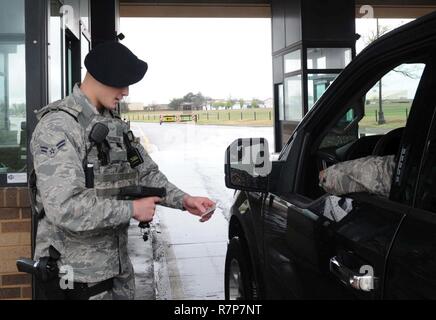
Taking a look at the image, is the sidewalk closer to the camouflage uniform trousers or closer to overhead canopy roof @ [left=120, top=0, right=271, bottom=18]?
the camouflage uniform trousers

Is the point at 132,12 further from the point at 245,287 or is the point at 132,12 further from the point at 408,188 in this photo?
the point at 408,188

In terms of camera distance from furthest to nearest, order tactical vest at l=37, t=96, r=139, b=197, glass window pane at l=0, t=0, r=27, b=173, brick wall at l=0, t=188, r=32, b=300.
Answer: glass window pane at l=0, t=0, r=27, b=173, brick wall at l=0, t=188, r=32, b=300, tactical vest at l=37, t=96, r=139, b=197

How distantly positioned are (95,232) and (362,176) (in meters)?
1.05

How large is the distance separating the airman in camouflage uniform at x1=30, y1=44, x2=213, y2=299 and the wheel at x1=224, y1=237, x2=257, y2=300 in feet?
1.95

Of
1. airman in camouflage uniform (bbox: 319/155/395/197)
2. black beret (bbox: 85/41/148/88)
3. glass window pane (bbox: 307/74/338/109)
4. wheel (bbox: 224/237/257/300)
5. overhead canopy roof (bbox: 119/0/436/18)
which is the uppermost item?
overhead canopy roof (bbox: 119/0/436/18)

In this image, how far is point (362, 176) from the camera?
1905mm

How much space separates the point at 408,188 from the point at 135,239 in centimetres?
550

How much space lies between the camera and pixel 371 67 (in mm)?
1954

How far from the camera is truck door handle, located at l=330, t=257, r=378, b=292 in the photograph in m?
1.49

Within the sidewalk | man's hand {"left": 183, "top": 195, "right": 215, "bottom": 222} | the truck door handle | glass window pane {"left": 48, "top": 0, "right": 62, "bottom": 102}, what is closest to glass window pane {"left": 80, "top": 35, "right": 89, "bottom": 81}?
glass window pane {"left": 48, "top": 0, "right": 62, "bottom": 102}

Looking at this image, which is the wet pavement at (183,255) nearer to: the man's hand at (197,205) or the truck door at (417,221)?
the man's hand at (197,205)

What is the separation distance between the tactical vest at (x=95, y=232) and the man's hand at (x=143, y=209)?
20cm

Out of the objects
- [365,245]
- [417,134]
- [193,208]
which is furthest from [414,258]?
[193,208]

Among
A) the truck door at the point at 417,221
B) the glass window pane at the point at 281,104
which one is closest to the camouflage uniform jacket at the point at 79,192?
the truck door at the point at 417,221
